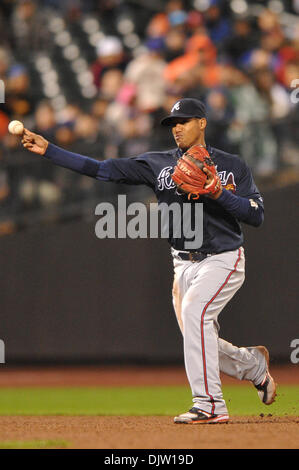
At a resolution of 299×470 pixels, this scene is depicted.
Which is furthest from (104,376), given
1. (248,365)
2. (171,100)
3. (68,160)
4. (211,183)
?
(211,183)

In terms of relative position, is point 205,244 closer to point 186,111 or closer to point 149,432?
point 186,111

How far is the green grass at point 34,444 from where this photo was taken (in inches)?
202

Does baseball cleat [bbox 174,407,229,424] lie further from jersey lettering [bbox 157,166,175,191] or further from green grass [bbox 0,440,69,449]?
jersey lettering [bbox 157,166,175,191]

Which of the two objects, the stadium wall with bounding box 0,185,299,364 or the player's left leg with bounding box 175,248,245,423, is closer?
the player's left leg with bounding box 175,248,245,423

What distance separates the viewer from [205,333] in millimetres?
6191

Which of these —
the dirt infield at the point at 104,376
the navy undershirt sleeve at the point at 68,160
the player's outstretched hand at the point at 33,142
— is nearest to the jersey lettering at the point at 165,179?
the navy undershirt sleeve at the point at 68,160

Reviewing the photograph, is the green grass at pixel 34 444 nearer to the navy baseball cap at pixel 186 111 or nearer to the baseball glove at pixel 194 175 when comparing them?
the baseball glove at pixel 194 175

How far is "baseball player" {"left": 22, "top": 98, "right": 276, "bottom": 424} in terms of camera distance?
6180mm

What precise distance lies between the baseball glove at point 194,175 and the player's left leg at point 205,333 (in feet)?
1.71

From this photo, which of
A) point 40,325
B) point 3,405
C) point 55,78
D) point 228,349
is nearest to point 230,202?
point 228,349

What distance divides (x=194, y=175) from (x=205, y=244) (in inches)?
20.9

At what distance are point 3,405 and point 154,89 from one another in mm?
4346

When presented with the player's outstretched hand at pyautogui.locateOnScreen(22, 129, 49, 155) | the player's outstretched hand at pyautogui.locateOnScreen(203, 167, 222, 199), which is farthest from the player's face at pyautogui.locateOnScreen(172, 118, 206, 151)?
the player's outstretched hand at pyautogui.locateOnScreen(22, 129, 49, 155)
